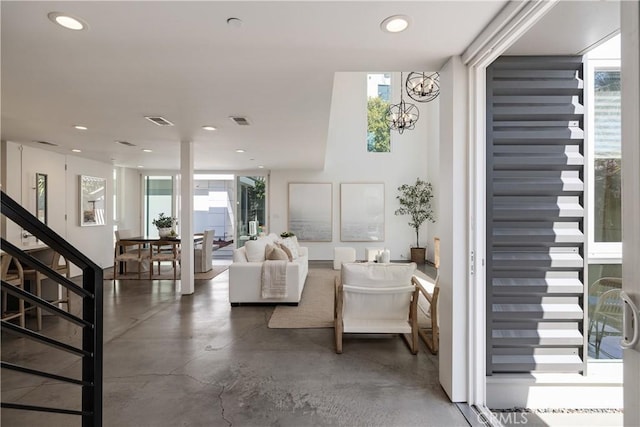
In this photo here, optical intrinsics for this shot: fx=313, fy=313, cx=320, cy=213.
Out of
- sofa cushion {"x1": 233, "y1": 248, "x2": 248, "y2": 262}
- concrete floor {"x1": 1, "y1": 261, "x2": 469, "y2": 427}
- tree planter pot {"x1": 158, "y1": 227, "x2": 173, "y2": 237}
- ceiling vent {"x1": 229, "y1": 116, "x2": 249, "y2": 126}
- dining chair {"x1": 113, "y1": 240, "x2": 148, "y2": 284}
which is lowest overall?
concrete floor {"x1": 1, "y1": 261, "x2": 469, "y2": 427}

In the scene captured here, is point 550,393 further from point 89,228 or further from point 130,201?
point 130,201

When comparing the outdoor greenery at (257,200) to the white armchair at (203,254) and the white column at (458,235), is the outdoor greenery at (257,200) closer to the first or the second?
the white armchair at (203,254)

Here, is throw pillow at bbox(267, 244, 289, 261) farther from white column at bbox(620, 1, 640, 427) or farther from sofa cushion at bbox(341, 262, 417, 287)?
white column at bbox(620, 1, 640, 427)

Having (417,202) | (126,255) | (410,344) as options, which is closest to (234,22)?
(410,344)

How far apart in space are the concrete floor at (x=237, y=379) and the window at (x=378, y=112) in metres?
6.27

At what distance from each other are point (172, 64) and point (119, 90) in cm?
87

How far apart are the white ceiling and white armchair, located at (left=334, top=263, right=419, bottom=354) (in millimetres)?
1715

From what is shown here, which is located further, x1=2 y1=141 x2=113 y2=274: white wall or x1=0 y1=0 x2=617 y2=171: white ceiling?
x1=2 y1=141 x2=113 y2=274: white wall

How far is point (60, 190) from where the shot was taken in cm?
579

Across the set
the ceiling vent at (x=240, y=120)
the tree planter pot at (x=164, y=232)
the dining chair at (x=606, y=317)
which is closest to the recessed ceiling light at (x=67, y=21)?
the ceiling vent at (x=240, y=120)

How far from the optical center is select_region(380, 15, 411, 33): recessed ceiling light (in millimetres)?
1714

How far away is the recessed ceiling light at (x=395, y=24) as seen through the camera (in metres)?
1.71

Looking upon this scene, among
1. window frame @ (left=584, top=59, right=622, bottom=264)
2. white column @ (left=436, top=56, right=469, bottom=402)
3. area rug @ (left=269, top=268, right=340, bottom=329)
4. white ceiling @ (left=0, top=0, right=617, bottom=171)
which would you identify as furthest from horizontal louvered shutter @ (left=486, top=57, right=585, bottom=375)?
area rug @ (left=269, top=268, right=340, bottom=329)

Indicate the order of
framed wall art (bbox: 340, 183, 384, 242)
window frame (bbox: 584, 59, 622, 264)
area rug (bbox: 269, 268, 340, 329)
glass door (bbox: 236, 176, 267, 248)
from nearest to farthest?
window frame (bbox: 584, 59, 622, 264) → area rug (bbox: 269, 268, 340, 329) → framed wall art (bbox: 340, 183, 384, 242) → glass door (bbox: 236, 176, 267, 248)
